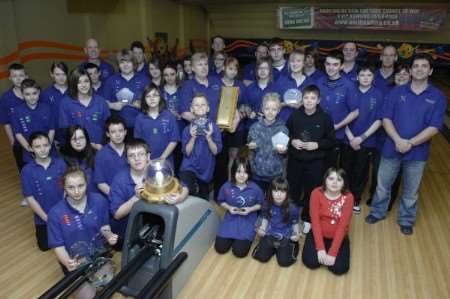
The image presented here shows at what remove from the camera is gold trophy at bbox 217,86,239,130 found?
3.13 meters

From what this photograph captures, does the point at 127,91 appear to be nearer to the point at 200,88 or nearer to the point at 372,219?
the point at 200,88

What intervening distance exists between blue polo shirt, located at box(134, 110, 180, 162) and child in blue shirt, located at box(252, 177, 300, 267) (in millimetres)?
969

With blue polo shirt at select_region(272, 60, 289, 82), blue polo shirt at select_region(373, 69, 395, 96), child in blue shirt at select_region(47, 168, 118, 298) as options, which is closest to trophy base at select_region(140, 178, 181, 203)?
child in blue shirt at select_region(47, 168, 118, 298)

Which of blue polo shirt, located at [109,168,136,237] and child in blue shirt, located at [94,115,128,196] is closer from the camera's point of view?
blue polo shirt, located at [109,168,136,237]

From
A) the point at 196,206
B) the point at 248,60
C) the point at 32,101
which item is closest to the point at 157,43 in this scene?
the point at 248,60

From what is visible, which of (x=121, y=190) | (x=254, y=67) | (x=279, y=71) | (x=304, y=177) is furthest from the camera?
(x=254, y=67)

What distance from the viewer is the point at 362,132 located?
3.17 meters

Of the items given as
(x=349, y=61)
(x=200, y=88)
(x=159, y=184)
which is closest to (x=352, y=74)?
(x=349, y=61)

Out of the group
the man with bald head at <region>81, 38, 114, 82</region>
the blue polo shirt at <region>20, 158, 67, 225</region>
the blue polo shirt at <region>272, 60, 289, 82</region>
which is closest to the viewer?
the blue polo shirt at <region>20, 158, 67, 225</region>

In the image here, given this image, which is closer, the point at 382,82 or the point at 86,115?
the point at 86,115

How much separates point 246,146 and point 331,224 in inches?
36.5

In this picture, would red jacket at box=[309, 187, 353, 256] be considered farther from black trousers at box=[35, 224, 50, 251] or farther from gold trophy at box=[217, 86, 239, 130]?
black trousers at box=[35, 224, 50, 251]

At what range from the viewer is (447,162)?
181 inches

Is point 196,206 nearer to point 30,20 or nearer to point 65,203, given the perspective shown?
point 65,203
